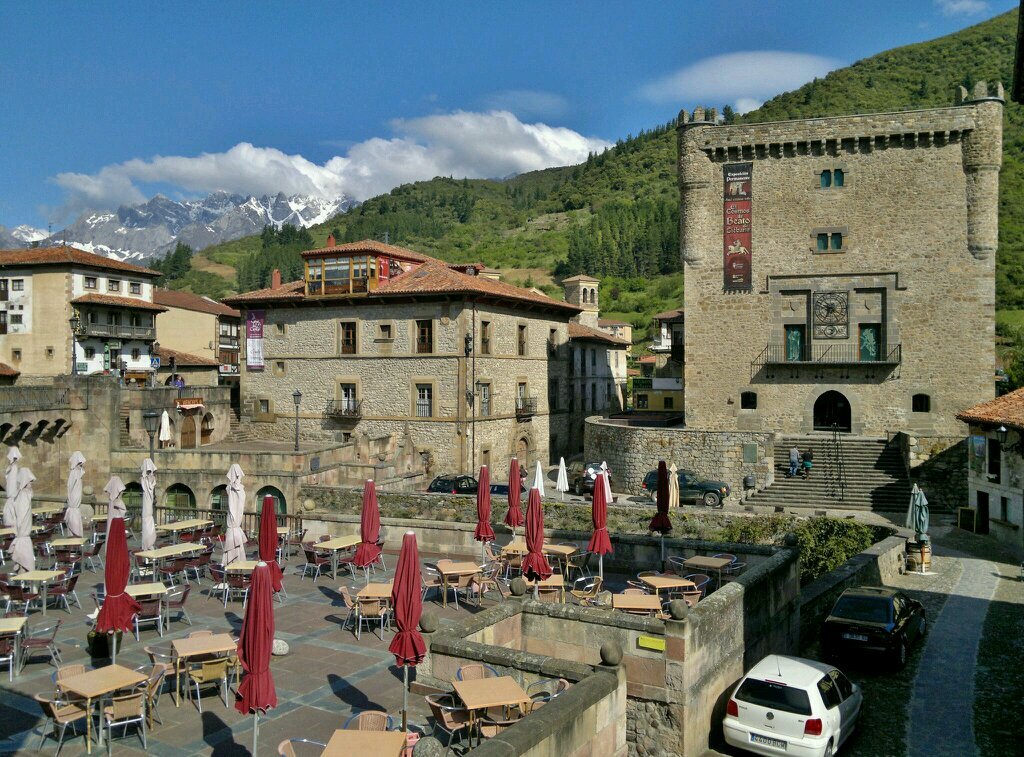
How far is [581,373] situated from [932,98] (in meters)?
72.0

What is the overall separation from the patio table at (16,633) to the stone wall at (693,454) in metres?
24.3

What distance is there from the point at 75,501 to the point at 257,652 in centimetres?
1377

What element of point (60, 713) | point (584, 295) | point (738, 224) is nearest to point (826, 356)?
point (738, 224)

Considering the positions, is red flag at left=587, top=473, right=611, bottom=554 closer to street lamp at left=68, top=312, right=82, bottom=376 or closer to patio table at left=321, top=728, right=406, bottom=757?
patio table at left=321, top=728, right=406, bottom=757

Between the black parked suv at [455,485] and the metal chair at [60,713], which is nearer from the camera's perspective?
the metal chair at [60,713]

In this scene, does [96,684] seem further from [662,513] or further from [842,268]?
[842,268]

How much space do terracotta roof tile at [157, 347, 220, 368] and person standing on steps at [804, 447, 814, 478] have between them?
135 feet

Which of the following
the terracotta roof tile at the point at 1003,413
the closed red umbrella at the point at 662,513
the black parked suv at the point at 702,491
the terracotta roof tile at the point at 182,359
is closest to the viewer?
the closed red umbrella at the point at 662,513

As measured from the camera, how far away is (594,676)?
8984 mm

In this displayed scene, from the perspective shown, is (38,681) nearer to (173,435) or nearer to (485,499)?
(485,499)

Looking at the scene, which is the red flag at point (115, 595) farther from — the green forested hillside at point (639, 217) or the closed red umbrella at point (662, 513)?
the green forested hillside at point (639, 217)

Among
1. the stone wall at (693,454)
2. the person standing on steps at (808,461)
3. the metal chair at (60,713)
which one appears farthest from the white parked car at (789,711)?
the person standing on steps at (808,461)

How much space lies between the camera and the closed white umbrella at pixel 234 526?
1664 cm

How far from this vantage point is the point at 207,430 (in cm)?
4219
